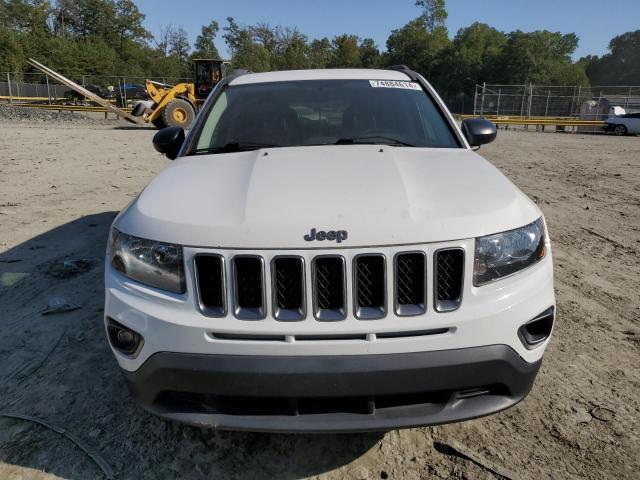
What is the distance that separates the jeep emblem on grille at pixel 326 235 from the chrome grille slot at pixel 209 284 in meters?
0.36

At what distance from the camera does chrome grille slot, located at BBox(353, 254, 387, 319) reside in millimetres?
1867

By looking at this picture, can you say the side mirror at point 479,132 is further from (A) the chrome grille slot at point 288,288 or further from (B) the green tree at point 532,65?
(B) the green tree at point 532,65

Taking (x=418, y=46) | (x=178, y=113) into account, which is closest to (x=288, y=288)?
(x=178, y=113)

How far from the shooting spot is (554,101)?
1396 inches

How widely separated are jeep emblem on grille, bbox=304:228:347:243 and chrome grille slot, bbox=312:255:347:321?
0.22ft

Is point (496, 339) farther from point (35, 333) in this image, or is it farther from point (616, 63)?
point (616, 63)

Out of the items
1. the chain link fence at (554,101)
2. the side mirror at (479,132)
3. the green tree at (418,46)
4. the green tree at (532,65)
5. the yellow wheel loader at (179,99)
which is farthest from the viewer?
the green tree at (418,46)

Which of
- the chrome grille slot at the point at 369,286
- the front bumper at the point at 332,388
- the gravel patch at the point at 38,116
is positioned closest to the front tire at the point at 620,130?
the gravel patch at the point at 38,116

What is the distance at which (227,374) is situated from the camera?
1849 mm

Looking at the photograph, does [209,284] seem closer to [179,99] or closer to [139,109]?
[179,99]

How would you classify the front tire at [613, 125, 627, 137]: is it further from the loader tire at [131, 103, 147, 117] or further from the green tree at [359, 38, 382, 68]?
the green tree at [359, 38, 382, 68]

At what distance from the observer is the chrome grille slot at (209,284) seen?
6.26 feet

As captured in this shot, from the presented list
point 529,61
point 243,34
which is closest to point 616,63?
point 529,61

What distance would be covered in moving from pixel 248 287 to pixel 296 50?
262 ft
